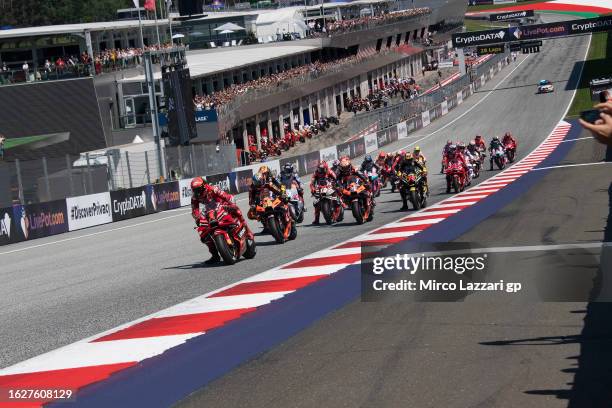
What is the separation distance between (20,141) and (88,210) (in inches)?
658

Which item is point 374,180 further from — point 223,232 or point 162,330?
point 162,330

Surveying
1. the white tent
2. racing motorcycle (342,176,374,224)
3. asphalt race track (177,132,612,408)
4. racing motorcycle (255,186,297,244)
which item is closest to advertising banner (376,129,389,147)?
the white tent

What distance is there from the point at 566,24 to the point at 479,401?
3109 inches

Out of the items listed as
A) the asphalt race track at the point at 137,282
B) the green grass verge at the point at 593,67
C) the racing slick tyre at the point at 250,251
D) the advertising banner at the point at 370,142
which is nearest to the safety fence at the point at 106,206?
the asphalt race track at the point at 137,282

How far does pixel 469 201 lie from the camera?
22.1 meters

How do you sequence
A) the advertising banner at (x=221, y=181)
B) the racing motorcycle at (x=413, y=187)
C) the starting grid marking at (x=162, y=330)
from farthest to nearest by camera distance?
the advertising banner at (x=221, y=181) → the racing motorcycle at (x=413, y=187) → the starting grid marking at (x=162, y=330)

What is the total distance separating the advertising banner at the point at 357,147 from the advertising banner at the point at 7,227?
33.3 m

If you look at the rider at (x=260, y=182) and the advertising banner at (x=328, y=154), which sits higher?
the rider at (x=260, y=182)

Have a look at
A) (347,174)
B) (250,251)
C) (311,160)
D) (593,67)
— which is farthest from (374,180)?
(593,67)

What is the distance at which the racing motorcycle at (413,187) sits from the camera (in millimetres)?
23188

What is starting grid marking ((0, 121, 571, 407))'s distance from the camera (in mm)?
7355

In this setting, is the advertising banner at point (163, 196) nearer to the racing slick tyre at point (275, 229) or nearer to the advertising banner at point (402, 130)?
the racing slick tyre at point (275, 229)

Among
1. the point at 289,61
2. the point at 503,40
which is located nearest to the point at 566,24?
the point at 503,40

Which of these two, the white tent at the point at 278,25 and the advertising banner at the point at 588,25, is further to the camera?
the white tent at the point at 278,25
